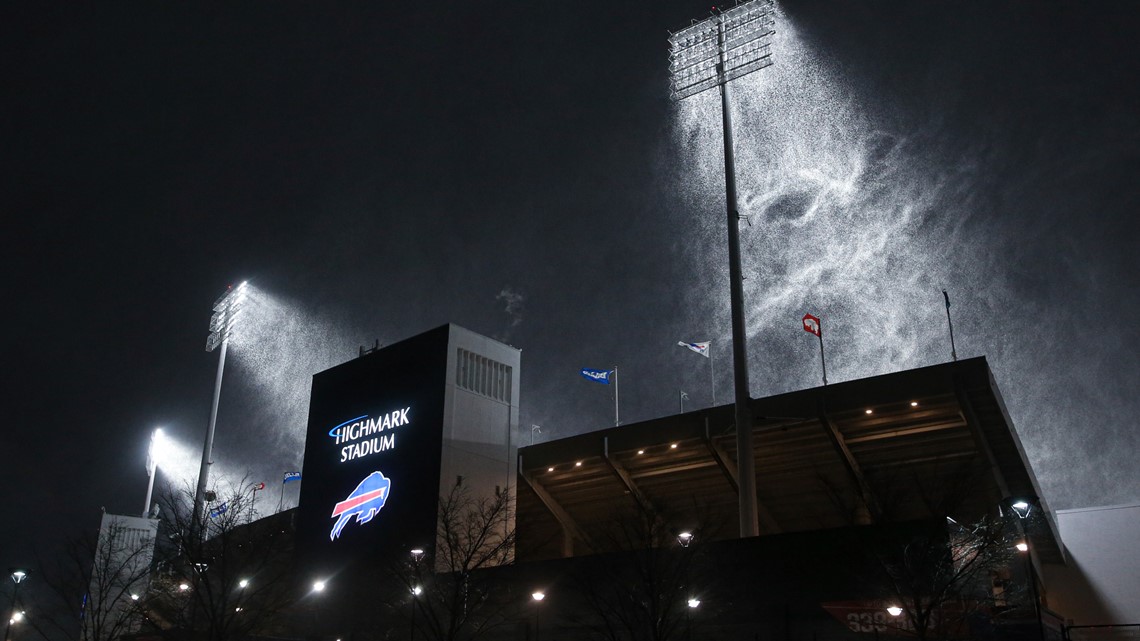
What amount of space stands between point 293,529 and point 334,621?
459 inches

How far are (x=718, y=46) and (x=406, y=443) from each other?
23.7 metres

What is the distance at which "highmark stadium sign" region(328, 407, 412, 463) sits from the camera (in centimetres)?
4653

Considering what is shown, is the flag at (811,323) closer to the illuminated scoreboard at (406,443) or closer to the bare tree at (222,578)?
the illuminated scoreboard at (406,443)

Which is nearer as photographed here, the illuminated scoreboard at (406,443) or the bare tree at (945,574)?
the bare tree at (945,574)

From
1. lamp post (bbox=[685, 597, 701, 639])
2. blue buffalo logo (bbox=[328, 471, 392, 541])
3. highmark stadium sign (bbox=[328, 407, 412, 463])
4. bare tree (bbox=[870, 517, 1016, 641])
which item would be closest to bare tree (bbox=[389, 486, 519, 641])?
blue buffalo logo (bbox=[328, 471, 392, 541])

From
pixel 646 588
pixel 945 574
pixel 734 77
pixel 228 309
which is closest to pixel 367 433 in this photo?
pixel 228 309

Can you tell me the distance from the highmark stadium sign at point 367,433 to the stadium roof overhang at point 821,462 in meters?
7.48

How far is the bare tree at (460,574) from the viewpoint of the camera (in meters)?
37.4

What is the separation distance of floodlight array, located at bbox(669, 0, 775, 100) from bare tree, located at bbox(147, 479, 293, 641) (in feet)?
88.7

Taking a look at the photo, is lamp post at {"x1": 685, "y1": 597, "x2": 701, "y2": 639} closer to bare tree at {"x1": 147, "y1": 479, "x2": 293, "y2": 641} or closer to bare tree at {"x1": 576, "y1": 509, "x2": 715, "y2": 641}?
bare tree at {"x1": 576, "y1": 509, "x2": 715, "y2": 641}

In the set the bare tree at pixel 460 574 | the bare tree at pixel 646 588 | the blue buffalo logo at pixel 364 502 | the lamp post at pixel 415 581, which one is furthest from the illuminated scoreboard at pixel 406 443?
the bare tree at pixel 646 588

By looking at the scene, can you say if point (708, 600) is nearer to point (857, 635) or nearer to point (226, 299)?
point (857, 635)

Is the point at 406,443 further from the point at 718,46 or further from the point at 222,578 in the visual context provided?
the point at 718,46

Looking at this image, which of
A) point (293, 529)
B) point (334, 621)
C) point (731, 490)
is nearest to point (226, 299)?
point (293, 529)
